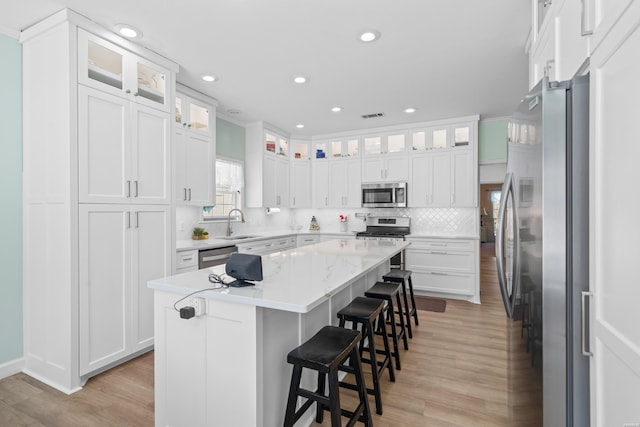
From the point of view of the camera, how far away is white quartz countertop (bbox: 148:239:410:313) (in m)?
1.38

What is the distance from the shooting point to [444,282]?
15.5 ft

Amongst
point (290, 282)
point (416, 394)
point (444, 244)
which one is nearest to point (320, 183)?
point (444, 244)

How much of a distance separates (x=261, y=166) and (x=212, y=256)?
1.92m

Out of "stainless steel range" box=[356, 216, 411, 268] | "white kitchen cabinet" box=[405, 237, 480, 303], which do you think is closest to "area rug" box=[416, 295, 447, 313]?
"white kitchen cabinet" box=[405, 237, 480, 303]

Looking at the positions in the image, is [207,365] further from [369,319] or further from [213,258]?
[213,258]

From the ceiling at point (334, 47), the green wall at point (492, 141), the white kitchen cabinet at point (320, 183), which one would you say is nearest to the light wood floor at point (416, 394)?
the ceiling at point (334, 47)

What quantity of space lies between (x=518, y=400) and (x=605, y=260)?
92 centimetres

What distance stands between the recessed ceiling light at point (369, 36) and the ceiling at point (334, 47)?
0.16 ft

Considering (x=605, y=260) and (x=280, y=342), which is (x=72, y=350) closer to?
(x=280, y=342)

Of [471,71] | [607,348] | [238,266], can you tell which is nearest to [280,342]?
[238,266]

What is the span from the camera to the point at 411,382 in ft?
7.82

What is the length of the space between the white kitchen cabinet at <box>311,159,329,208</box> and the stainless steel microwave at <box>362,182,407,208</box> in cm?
75

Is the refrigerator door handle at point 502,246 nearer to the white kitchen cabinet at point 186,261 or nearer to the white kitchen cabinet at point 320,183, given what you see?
the white kitchen cabinet at point 186,261

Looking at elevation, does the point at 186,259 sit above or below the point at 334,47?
below
